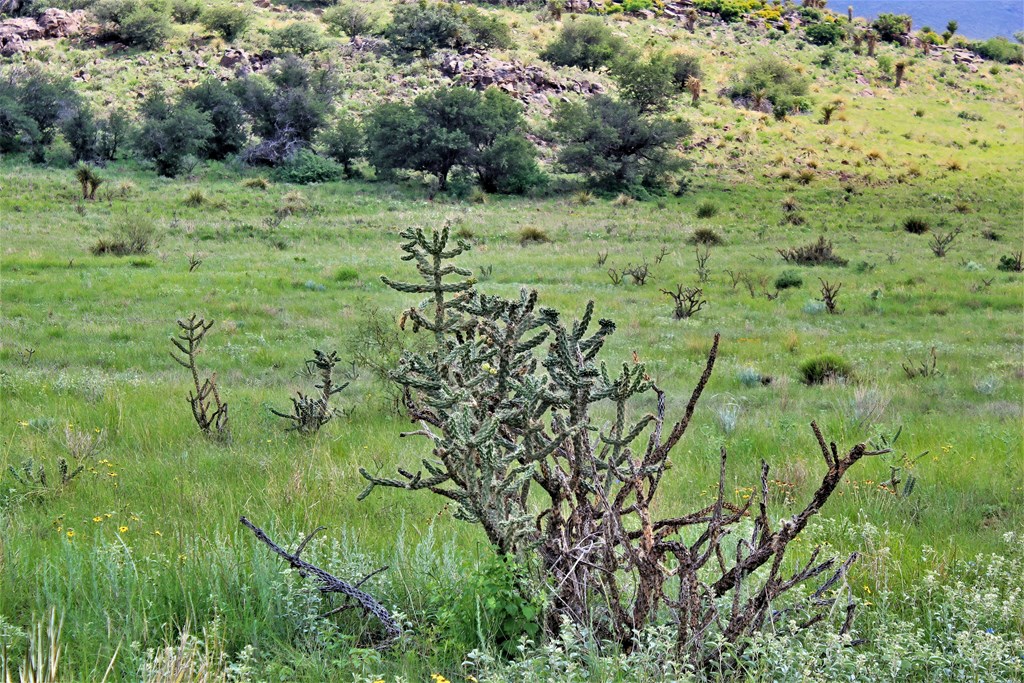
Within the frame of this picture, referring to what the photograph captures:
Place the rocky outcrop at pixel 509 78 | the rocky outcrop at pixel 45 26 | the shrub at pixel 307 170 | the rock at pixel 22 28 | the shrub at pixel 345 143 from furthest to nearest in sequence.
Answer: the rocky outcrop at pixel 45 26
the rock at pixel 22 28
the rocky outcrop at pixel 509 78
the shrub at pixel 345 143
the shrub at pixel 307 170

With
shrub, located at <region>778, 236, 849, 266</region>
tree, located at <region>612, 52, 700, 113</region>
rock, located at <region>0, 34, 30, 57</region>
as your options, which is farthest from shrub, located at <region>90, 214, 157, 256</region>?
rock, located at <region>0, 34, 30, 57</region>

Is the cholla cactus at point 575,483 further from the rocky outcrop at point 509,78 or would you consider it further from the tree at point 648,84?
the rocky outcrop at point 509,78

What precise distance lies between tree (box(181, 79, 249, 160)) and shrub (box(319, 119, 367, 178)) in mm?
4464

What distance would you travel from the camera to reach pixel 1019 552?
364 centimetres

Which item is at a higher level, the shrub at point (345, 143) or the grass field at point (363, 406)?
the shrub at point (345, 143)

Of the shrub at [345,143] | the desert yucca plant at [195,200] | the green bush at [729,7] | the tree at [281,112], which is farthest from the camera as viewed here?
the green bush at [729,7]

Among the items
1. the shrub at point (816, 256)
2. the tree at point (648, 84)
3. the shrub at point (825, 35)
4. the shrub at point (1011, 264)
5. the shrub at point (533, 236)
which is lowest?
the shrub at point (533, 236)

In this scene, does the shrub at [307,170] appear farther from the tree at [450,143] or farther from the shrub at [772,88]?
the shrub at [772,88]

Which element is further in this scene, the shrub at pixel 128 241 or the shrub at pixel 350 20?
the shrub at pixel 350 20

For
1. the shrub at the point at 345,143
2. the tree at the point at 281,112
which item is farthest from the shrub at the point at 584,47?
the shrub at the point at 345,143

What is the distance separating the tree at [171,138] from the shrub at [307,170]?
12.3 feet

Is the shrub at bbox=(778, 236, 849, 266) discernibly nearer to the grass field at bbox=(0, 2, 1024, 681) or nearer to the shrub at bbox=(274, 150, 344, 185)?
the grass field at bbox=(0, 2, 1024, 681)

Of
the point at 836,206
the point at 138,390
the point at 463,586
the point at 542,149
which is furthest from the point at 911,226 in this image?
the point at 463,586

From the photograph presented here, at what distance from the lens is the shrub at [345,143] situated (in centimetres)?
3838
